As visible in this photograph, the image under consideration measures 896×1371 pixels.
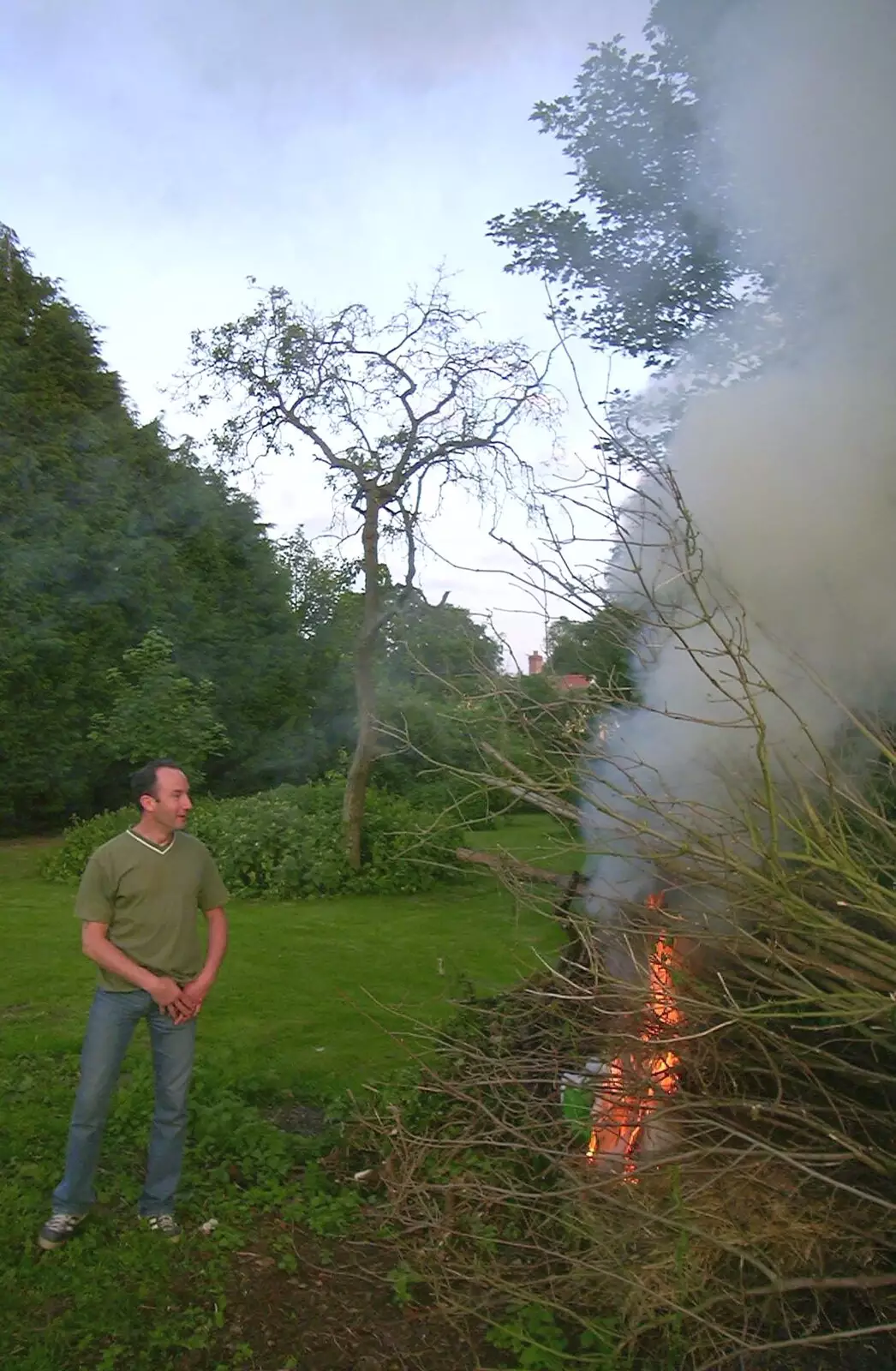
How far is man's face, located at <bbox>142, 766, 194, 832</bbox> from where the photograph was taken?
3.54 m

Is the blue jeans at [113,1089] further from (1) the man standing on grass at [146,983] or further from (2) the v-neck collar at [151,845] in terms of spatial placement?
(2) the v-neck collar at [151,845]

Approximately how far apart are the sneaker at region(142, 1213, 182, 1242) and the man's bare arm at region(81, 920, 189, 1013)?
2.23 feet

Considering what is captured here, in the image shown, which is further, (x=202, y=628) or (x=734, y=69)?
(x=202, y=628)

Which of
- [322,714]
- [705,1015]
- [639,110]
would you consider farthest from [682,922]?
[322,714]

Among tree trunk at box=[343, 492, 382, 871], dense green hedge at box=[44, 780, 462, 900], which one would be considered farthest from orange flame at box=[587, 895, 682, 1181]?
tree trunk at box=[343, 492, 382, 871]

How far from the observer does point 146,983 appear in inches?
134

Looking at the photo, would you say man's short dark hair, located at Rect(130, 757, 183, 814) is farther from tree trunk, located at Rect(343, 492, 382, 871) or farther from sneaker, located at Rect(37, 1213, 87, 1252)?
tree trunk, located at Rect(343, 492, 382, 871)

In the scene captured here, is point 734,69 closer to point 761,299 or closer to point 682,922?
point 761,299

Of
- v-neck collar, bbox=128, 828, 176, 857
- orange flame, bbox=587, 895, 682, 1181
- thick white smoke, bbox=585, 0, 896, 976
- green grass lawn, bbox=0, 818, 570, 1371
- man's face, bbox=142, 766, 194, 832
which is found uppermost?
thick white smoke, bbox=585, 0, 896, 976

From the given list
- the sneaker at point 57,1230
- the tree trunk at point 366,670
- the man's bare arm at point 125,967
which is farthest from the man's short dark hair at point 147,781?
the tree trunk at point 366,670

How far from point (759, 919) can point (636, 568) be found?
1.18 meters

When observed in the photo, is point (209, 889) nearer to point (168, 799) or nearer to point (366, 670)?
point (168, 799)

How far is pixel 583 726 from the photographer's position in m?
3.96

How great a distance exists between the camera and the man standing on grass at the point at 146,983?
3.43m
